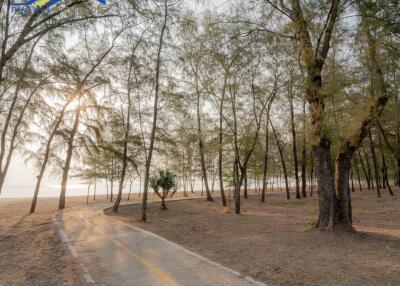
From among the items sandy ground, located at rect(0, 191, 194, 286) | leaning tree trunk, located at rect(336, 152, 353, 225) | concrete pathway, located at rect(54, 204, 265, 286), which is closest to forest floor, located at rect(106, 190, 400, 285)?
concrete pathway, located at rect(54, 204, 265, 286)

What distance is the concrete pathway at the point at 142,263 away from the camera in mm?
5883

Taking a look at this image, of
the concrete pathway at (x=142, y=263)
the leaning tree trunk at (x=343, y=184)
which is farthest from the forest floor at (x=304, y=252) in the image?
the leaning tree trunk at (x=343, y=184)

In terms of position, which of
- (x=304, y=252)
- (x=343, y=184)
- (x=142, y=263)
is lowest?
(x=142, y=263)

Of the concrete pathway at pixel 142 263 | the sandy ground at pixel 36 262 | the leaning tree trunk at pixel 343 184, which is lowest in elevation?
the sandy ground at pixel 36 262

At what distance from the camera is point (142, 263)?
7172mm

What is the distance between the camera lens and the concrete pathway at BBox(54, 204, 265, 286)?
19.3ft

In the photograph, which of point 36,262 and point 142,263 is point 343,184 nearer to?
point 142,263

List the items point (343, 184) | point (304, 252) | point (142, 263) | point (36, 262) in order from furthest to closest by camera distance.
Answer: point (343, 184) → point (304, 252) → point (36, 262) → point (142, 263)

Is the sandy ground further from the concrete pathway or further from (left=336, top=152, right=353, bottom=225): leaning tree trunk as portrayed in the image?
(left=336, top=152, right=353, bottom=225): leaning tree trunk

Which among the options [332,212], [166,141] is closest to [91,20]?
[332,212]

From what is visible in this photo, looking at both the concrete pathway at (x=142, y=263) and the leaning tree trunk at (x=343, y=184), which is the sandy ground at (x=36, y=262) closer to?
the concrete pathway at (x=142, y=263)

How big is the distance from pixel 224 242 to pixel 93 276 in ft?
16.0

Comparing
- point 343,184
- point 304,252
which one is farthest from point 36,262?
point 343,184

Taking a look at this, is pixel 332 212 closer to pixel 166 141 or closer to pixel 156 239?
pixel 156 239
